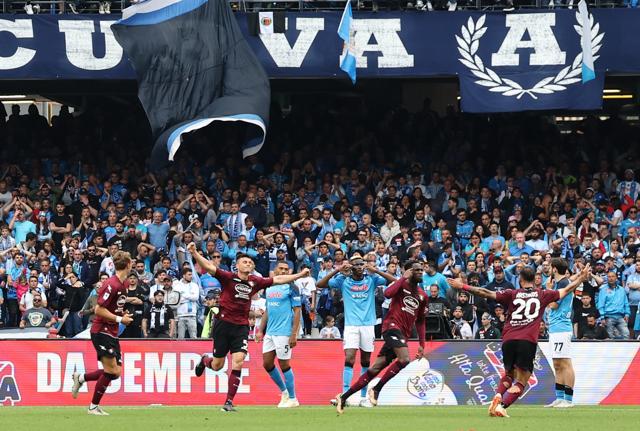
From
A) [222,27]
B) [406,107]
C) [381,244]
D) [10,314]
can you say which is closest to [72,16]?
[222,27]

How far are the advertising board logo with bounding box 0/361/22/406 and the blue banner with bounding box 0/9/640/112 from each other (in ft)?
27.0

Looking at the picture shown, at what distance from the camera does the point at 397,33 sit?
1064 inches

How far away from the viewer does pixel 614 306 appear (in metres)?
23.8

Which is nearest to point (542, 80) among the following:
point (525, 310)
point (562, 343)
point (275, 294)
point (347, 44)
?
point (347, 44)

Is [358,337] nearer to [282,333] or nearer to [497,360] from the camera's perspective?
[282,333]

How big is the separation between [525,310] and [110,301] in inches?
195

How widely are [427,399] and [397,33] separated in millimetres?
8982

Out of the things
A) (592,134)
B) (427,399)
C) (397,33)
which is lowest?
(427,399)

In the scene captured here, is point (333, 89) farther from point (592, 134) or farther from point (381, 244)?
point (381, 244)

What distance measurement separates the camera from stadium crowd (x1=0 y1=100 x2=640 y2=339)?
24.0 m

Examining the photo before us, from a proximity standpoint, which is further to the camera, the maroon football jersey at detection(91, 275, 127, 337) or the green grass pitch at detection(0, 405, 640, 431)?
the maroon football jersey at detection(91, 275, 127, 337)

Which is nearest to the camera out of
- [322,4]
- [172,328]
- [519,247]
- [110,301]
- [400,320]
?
[110,301]

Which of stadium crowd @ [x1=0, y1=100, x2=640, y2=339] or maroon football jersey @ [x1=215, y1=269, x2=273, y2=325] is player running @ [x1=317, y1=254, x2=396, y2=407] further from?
stadium crowd @ [x1=0, y1=100, x2=640, y2=339]

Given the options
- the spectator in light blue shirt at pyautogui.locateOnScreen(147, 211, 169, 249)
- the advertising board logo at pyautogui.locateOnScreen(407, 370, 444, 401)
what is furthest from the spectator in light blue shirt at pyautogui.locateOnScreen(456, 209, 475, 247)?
the spectator in light blue shirt at pyautogui.locateOnScreen(147, 211, 169, 249)
